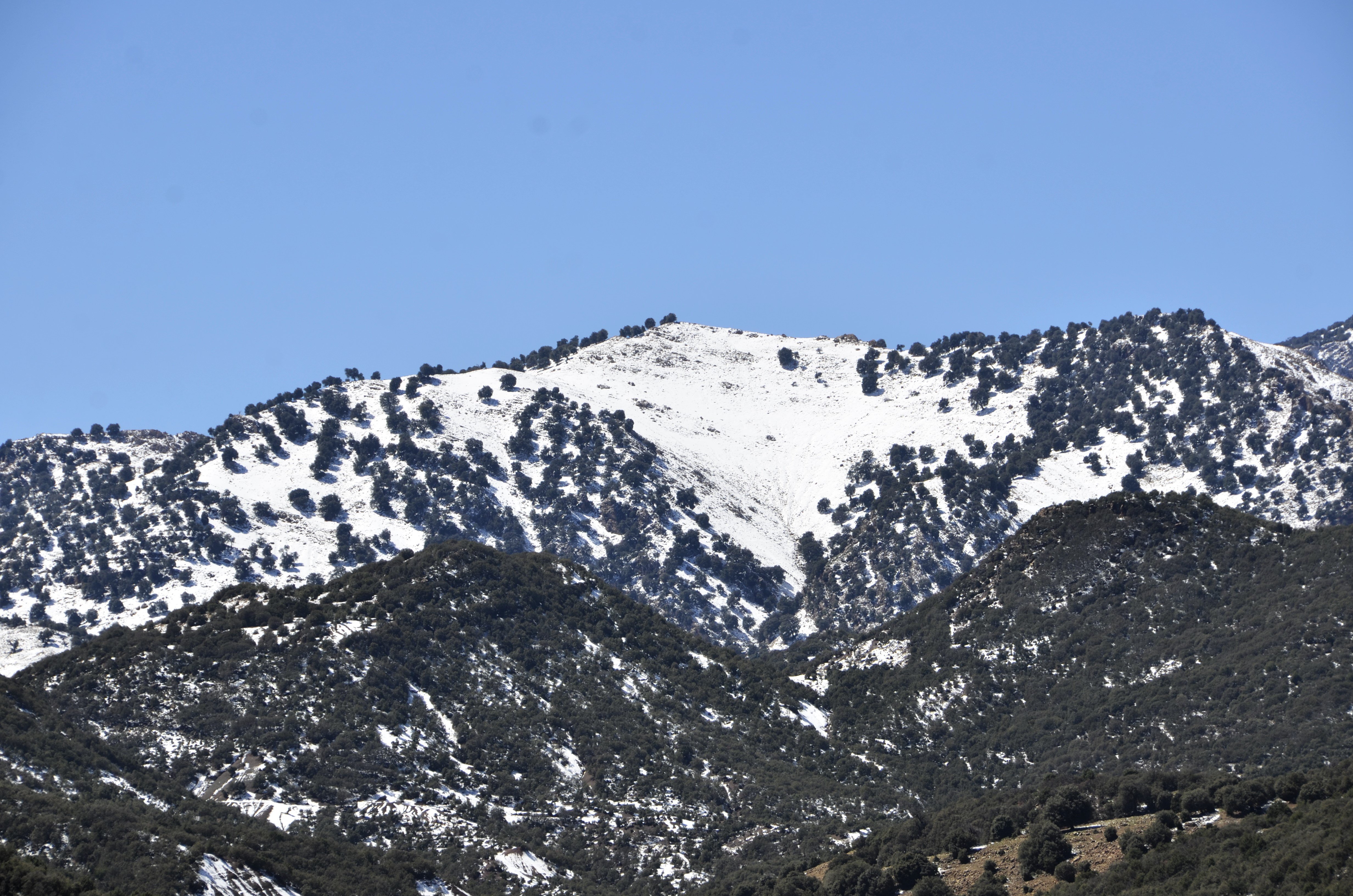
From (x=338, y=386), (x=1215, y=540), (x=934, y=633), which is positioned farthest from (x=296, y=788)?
(x=338, y=386)

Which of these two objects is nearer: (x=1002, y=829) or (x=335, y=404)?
(x=1002, y=829)

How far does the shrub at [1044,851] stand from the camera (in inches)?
2101

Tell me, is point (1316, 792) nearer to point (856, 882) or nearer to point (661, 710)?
point (856, 882)

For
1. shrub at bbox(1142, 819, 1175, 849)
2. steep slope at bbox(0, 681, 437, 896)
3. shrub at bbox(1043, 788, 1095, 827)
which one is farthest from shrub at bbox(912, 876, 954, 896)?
steep slope at bbox(0, 681, 437, 896)

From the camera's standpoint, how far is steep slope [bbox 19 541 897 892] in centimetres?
7500

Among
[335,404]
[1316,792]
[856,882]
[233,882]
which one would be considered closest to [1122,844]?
[1316,792]

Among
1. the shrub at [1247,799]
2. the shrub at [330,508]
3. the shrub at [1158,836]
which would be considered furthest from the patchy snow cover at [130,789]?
the shrub at [330,508]

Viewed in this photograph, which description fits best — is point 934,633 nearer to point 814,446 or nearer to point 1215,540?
point 1215,540

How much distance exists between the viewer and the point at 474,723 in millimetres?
86688

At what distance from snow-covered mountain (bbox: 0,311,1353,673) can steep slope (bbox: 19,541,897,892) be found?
4989cm

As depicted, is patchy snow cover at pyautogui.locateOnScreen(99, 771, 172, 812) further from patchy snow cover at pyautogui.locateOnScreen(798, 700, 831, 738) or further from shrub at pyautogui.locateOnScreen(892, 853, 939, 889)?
patchy snow cover at pyautogui.locateOnScreen(798, 700, 831, 738)

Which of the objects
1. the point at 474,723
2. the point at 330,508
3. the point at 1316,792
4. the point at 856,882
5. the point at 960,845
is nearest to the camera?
the point at 1316,792

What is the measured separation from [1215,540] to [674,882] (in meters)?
60.5

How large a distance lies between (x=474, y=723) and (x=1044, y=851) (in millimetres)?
43484
